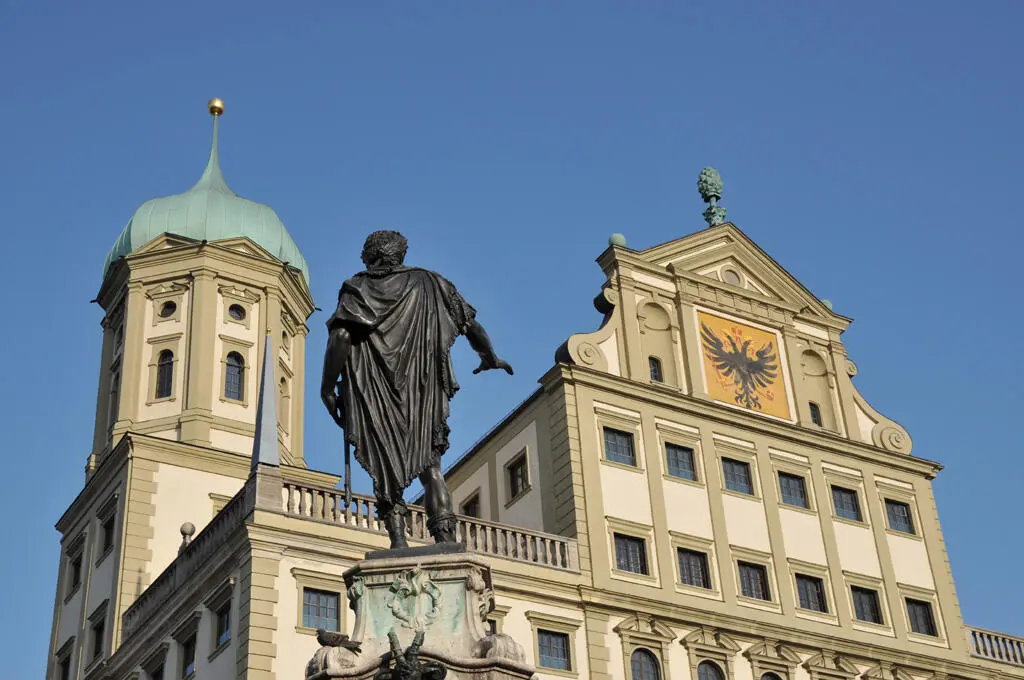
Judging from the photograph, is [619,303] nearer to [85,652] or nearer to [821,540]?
[821,540]

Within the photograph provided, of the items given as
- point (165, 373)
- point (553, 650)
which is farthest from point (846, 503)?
point (165, 373)

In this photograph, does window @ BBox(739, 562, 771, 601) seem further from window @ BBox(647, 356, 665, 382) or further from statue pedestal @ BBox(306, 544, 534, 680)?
statue pedestal @ BBox(306, 544, 534, 680)

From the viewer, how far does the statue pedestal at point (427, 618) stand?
9.45 metres

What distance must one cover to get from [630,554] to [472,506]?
6.69 m

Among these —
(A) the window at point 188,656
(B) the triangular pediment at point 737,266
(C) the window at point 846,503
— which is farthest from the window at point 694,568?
(A) the window at point 188,656

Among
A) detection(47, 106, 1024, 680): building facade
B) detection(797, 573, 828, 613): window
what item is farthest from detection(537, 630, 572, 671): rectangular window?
detection(797, 573, 828, 613): window

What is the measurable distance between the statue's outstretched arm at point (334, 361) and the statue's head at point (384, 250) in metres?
0.66

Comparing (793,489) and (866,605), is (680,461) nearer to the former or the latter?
(793,489)

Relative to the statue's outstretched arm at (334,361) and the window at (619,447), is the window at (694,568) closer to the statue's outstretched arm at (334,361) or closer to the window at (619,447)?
the window at (619,447)

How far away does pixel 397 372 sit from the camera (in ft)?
36.1

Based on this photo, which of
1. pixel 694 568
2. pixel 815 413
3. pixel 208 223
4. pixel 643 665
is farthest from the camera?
pixel 208 223

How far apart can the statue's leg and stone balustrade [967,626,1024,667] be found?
33.6 metres

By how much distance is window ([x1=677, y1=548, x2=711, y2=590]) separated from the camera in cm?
3691

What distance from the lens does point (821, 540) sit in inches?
1567
